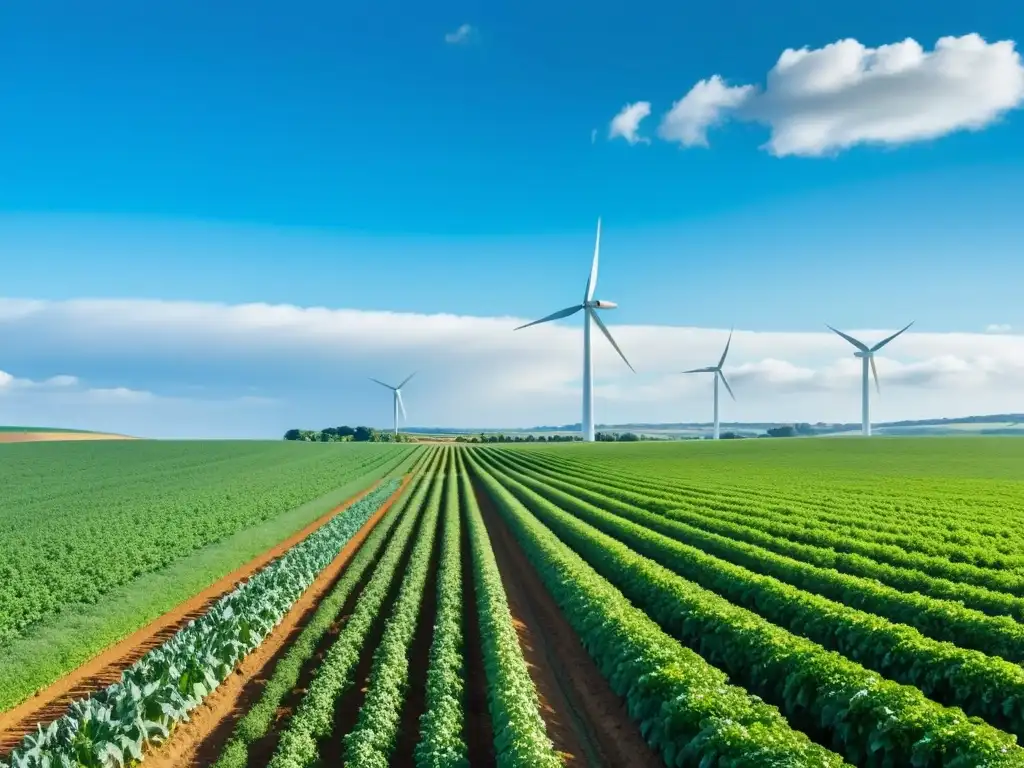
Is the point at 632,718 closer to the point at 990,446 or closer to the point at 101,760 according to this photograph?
the point at 101,760

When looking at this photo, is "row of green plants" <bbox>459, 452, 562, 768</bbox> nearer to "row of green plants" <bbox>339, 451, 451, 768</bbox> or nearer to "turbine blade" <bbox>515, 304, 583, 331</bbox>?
"row of green plants" <bbox>339, 451, 451, 768</bbox>

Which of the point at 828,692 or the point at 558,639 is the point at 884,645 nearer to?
the point at 828,692

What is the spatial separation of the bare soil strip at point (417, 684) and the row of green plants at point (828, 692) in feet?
20.3

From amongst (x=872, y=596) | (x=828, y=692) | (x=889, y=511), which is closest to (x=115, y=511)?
(x=872, y=596)

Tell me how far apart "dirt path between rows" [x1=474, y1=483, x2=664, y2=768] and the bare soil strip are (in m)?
2.41

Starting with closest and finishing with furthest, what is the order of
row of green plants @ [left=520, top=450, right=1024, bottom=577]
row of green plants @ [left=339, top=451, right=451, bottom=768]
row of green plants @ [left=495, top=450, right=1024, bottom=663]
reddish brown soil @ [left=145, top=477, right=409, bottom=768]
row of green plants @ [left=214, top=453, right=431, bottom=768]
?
row of green plants @ [left=339, top=451, right=451, bottom=768], row of green plants @ [left=214, top=453, right=431, bottom=768], reddish brown soil @ [left=145, top=477, right=409, bottom=768], row of green plants @ [left=495, top=450, right=1024, bottom=663], row of green plants @ [left=520, top=450, right=1024, bottom=577]

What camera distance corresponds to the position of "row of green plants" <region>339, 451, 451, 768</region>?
40.7 feet

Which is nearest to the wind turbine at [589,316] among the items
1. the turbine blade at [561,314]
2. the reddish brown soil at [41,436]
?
the turbine blade at [561,314]

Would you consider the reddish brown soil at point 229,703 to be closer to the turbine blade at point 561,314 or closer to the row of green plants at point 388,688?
the row of green plants at point 388,688

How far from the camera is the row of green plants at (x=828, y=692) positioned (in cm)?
998

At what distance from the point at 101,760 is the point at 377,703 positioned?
4644mm

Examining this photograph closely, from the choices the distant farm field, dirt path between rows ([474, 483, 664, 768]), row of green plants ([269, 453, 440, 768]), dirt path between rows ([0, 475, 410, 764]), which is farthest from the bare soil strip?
the distant farm field

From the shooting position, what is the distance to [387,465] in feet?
296

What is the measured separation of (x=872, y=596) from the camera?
18.9m
